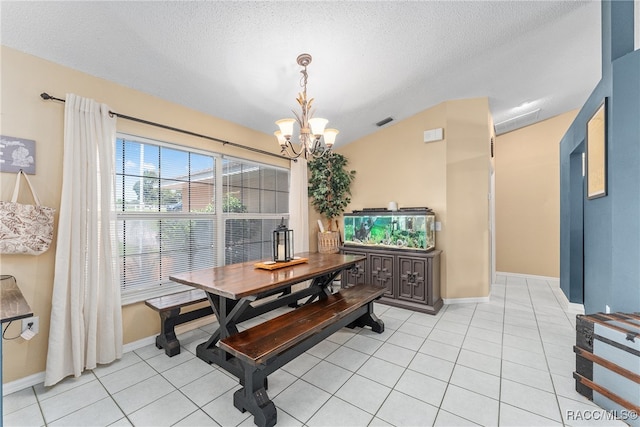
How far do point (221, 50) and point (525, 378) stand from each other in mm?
3676

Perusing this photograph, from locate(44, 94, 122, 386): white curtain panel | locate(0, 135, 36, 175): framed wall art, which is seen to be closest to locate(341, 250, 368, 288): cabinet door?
locate(44, 94, 122, 386): white curtain panel

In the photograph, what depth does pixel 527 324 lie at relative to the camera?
3.12 m

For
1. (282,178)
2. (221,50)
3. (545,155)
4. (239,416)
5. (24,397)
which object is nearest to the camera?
(239,416)

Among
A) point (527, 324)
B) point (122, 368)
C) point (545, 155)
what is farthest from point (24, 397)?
point (545, 155)

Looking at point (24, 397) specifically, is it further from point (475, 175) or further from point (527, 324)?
point (475, 175)

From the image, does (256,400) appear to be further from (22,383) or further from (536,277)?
(536,277)

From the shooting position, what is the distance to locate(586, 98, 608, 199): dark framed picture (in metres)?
2.13

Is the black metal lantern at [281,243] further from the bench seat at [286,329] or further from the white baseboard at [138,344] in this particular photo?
the white baseboard at [138,344]

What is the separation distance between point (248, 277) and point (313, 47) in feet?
6.80

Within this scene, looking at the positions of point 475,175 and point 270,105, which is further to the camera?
point 475,175

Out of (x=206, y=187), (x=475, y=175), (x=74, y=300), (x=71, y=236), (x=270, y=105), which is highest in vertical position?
(x=270, y=105)

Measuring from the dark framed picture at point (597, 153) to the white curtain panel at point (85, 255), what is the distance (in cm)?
417

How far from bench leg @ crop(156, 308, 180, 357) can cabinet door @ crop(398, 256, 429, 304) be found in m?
2.80

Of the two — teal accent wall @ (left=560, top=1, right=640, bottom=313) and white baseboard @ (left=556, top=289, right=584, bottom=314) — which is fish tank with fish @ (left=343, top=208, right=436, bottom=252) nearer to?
teal accent wall @ (left=560, top=1, right=640, bottom=313)
